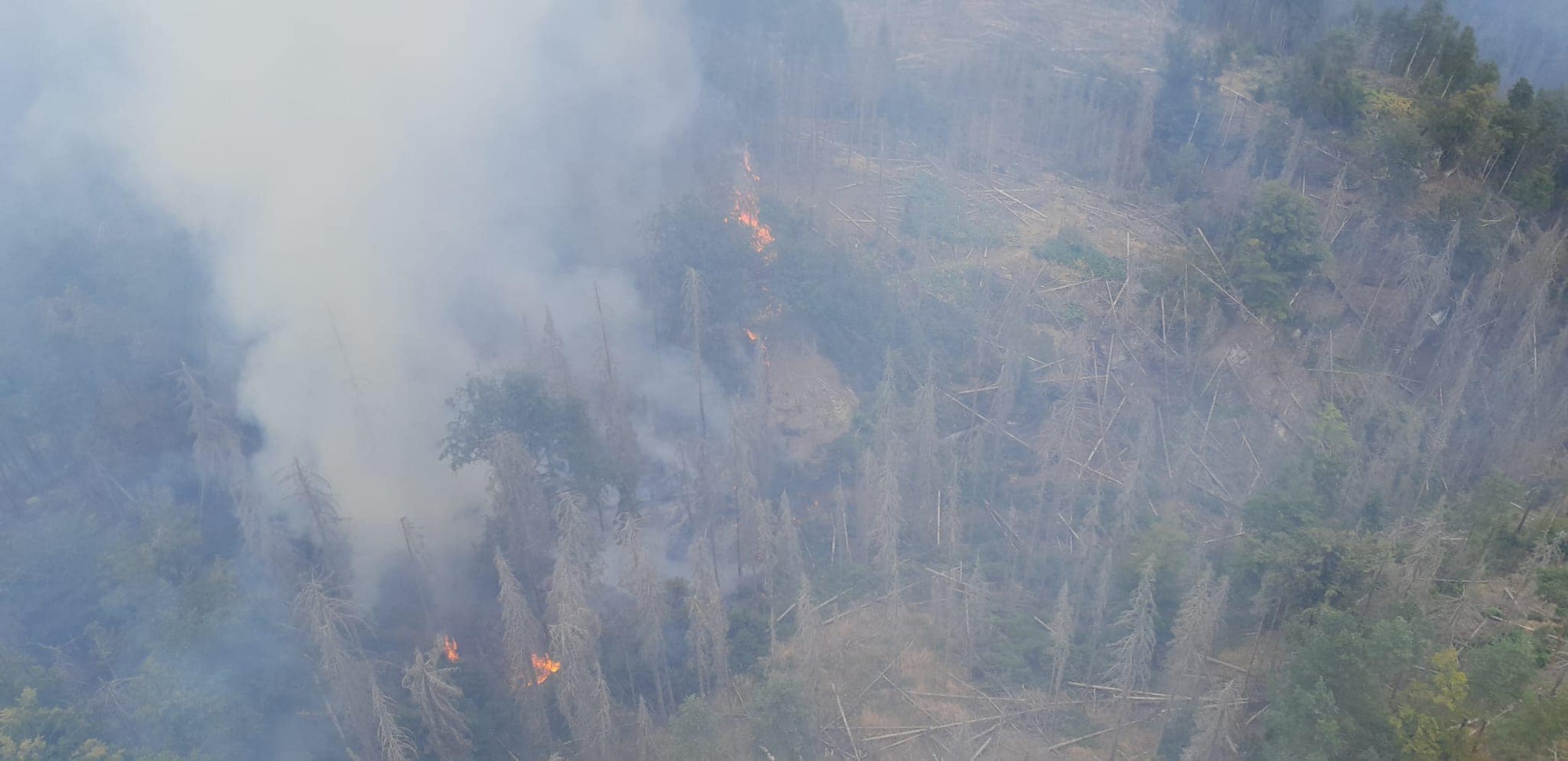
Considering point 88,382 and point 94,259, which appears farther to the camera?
point 94,259

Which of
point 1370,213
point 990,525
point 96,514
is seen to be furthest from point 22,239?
point 1370,213

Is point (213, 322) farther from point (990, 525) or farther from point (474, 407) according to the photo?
point (990, 525)

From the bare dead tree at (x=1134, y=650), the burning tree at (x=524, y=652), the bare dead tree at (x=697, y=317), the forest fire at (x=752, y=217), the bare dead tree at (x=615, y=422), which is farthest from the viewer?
the forest fire at (x=752, y=217)

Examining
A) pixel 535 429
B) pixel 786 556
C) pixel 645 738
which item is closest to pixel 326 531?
pixel 535 429

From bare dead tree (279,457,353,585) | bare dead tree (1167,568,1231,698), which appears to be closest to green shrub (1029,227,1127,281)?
bare dead tree (1167,568,1231,698)

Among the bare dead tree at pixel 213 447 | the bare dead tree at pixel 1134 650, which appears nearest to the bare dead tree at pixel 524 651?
the bare dead tree at pixel 213 447

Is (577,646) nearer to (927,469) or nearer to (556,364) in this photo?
(556,364)

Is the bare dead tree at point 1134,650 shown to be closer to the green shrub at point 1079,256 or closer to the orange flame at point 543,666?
the orange flame at point 543,666
